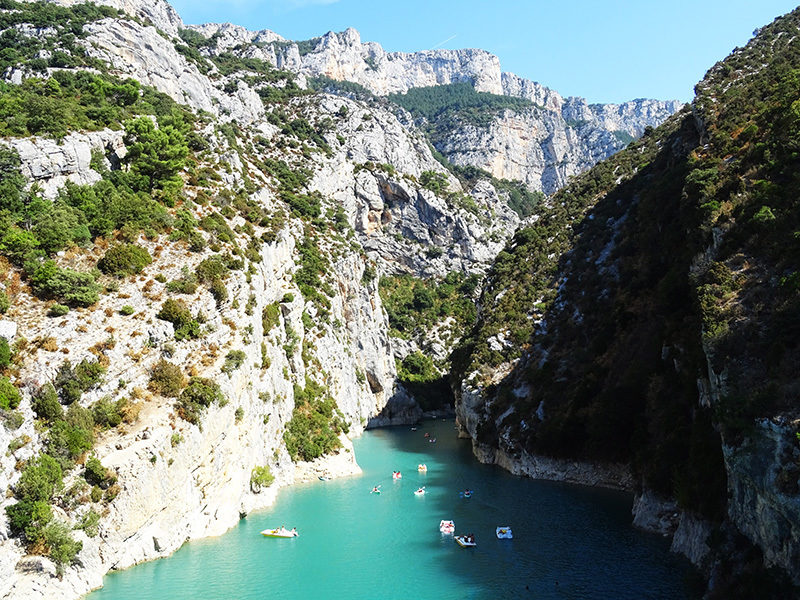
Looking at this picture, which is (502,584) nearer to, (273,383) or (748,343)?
(748,343)

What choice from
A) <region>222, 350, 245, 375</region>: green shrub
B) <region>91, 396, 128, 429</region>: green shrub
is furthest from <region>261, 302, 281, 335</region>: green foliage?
<region>91, 396, 128, 429</region>: green shrub

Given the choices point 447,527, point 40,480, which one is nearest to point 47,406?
point 40,480

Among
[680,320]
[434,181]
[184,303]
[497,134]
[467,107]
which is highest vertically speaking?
→ [467,107]

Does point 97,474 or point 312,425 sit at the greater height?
point 97,474

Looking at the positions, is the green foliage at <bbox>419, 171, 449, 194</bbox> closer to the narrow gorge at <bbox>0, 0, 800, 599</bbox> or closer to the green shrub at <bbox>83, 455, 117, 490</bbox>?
the narrow gorge at <bbox>0, 0, 800, 599</bbox>

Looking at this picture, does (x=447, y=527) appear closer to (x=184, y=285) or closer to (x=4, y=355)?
(x=184, y=285)

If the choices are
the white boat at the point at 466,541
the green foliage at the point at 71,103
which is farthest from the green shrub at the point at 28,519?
the green foliage at the point at 71,103
